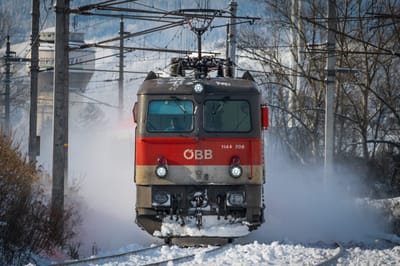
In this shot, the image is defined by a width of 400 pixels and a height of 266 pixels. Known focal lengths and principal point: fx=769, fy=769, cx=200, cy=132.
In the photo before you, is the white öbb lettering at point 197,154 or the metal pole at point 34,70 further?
the metal pole at point 34,70

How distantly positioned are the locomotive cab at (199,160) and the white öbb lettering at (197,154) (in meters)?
0.02

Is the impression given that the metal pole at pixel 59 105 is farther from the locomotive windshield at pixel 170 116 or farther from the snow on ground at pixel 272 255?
the snow on ground at pixel 272 255

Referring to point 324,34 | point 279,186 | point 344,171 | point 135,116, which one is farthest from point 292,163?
point 135,116

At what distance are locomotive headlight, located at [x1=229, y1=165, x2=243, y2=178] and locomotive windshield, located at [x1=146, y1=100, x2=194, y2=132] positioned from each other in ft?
3.44

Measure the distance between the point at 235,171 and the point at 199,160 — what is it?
26.8 inches

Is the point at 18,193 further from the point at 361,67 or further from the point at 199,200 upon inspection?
the point at 361,67

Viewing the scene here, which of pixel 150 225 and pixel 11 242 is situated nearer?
pixel 11 242

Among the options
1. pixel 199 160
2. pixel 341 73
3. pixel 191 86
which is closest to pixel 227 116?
pixel 191 86

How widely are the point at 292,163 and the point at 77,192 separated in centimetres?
1489

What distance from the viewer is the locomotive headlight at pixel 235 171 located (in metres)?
13.9

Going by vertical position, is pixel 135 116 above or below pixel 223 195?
above

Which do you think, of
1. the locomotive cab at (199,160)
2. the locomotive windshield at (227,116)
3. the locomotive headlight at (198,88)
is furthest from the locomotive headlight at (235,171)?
the locomotive headlight at (198,88)

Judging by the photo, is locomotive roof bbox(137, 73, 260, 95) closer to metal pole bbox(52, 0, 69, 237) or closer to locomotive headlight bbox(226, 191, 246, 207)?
locomotive headlight bbox(226, 191, 246, 207)

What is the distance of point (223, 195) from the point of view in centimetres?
1398
